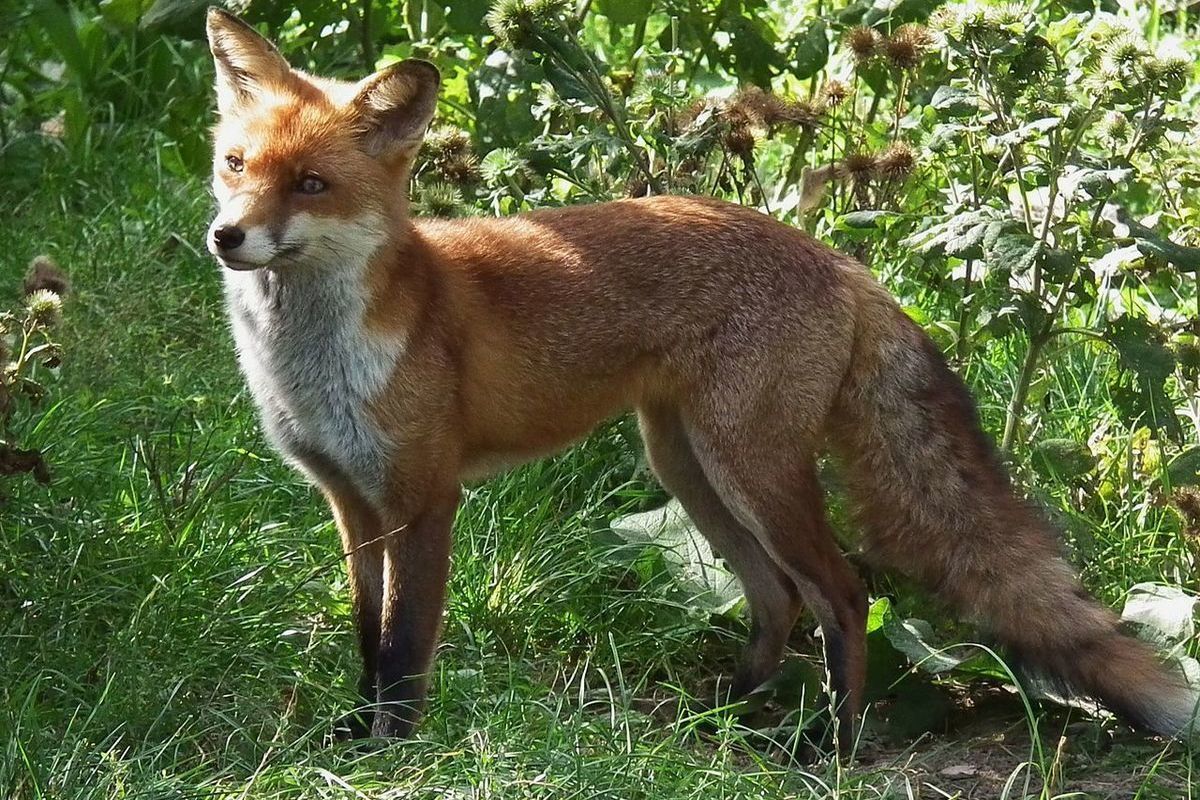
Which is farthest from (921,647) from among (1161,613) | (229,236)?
(229,236)

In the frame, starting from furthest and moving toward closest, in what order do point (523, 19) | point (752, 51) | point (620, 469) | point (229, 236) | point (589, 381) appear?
1. point (752, 51)
2. point (620, 469)
3. point (523, 19)
4. point (589, 381)
5. point (229, 236)

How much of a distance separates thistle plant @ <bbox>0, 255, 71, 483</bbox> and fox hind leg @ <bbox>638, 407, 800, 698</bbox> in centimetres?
166

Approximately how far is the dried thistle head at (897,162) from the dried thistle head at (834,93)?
1.38ft

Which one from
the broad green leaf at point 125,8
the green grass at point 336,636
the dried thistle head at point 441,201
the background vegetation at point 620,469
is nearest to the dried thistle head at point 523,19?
the background vegetation at point 620,469

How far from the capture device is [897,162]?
500 centimetres

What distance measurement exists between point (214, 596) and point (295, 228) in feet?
3.29

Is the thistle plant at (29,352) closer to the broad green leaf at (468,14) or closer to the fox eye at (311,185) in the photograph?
the fox eye at (311,185)

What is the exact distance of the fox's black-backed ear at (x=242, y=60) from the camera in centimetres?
414

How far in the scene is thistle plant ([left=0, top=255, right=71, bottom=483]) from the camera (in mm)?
3809

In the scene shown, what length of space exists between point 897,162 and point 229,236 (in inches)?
90.4

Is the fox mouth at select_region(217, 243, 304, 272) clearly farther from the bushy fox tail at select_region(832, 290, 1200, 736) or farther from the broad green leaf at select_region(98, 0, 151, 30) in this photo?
the broad green leaf at select_region(98, 0, 151, 30)

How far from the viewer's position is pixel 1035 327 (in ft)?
14.8

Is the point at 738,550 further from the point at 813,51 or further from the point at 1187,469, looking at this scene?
the point at 813,51

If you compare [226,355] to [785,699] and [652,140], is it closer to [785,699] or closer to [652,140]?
[652,140]
